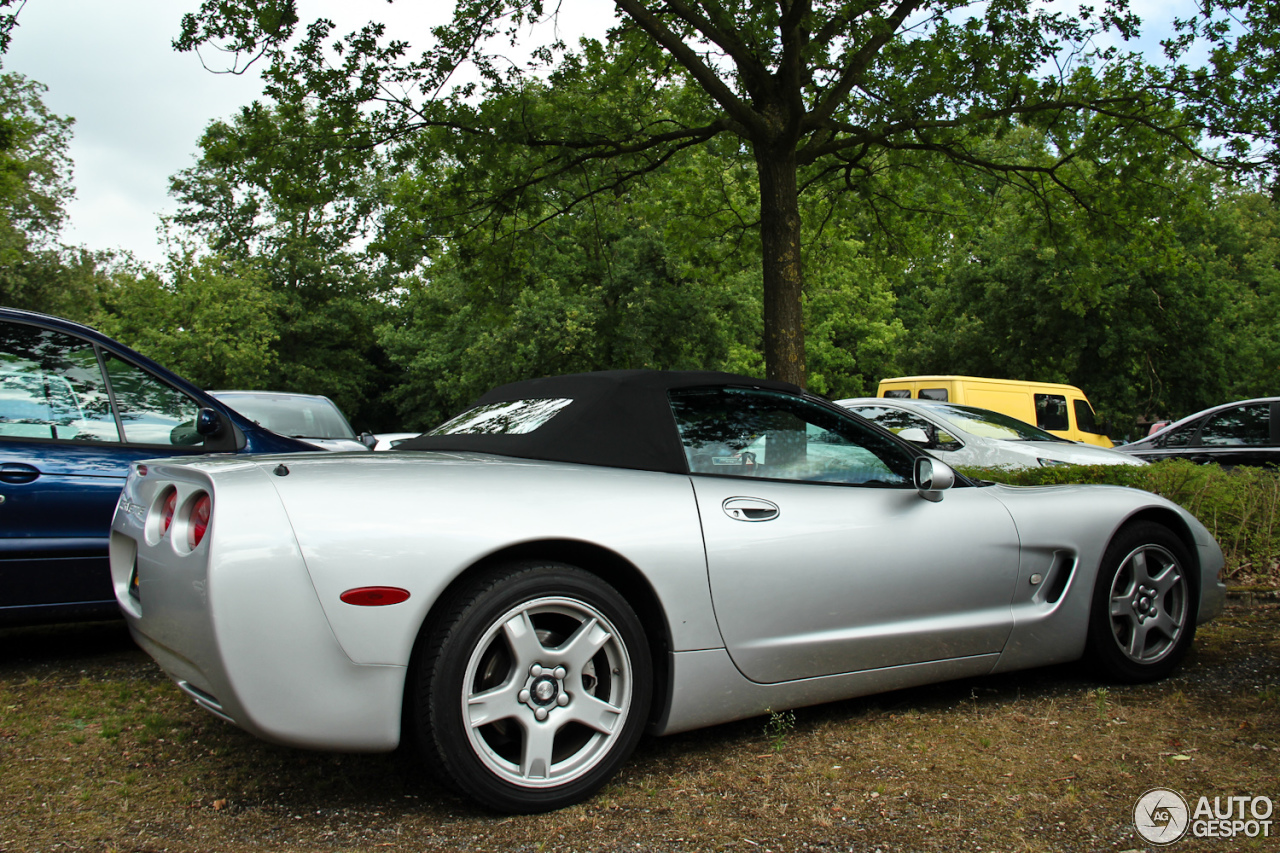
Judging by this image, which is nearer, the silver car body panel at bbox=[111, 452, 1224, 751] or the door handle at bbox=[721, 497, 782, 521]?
the silver car body panel at bbox=[111, 452, 1224, 751]

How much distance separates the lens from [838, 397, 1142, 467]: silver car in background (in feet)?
29.9

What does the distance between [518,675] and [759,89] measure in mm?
7202

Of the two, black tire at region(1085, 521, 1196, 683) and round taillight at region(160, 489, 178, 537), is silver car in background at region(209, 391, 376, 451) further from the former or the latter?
black tire at region(1085, 521, 1196, 683)

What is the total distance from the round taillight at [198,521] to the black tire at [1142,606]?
3.30 m

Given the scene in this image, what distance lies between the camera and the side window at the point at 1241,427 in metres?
10.1

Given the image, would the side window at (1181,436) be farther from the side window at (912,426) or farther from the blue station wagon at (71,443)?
the blue station wagon at (71,443)

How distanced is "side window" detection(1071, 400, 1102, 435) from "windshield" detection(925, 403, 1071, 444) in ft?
21.9

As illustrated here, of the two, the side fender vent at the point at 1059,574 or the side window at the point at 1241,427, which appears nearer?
the side fender vent at the point at 1059,574

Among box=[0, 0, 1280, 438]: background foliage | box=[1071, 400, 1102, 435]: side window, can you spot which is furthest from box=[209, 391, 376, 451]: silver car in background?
box=[1071, 400, 1102, 435]: side window

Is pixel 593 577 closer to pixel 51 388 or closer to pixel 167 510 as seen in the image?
pixel 167 510

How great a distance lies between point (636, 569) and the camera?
2.83 m

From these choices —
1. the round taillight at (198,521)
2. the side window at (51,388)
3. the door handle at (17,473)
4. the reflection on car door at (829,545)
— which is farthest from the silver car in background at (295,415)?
the round taillight at (198,521)

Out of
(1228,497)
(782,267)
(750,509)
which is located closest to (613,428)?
(750,509)

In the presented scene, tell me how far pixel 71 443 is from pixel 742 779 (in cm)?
323
